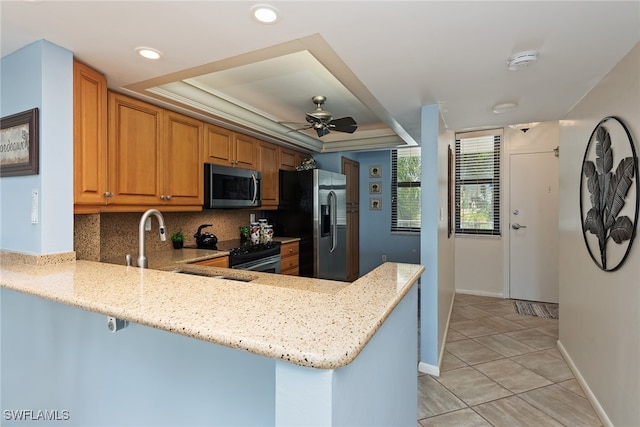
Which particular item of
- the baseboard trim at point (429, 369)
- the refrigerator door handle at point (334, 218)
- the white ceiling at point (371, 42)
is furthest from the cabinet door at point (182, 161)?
the baseboard trim at point (429, 369)

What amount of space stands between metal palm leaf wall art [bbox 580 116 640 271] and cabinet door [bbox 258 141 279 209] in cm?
304

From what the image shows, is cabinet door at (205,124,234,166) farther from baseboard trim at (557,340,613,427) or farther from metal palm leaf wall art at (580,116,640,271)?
baseboard trim at (557,340,613,427)

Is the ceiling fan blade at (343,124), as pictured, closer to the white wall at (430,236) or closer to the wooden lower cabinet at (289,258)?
the white wall at (430,236)

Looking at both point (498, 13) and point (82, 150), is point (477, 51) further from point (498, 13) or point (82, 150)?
point (82, 150)

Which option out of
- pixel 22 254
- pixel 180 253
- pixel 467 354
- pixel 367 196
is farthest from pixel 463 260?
pixel 22 254

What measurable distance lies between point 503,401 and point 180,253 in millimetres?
2721

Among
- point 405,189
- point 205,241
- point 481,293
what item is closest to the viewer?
point 205,241

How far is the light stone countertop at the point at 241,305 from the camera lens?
0.71 metres

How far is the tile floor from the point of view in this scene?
6.61 feet

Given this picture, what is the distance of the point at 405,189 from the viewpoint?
5254mm

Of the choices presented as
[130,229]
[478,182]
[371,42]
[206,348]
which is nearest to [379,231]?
[478,182]

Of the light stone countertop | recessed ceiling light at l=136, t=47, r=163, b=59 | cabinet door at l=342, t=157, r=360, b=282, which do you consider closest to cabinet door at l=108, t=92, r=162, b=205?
recessed ceiling light at l=136, t=47, r=163, b=59

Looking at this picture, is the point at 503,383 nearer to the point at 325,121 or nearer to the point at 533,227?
the point at 325,121

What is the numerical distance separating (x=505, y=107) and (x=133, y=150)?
2920 mm
